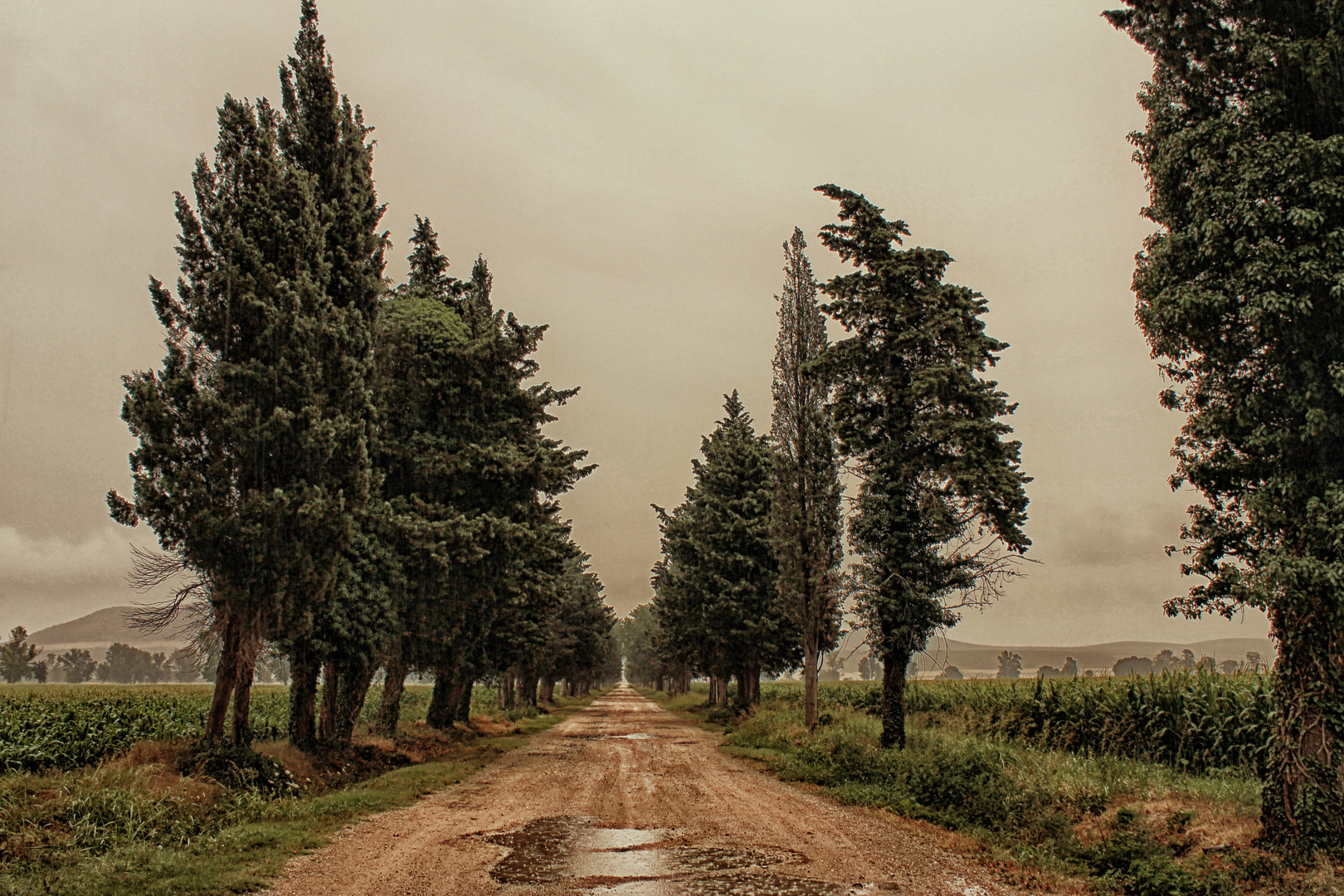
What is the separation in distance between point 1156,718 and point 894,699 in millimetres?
5133

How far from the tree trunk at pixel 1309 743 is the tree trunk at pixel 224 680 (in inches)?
614

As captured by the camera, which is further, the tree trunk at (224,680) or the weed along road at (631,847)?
the tree trunk at (224,680)

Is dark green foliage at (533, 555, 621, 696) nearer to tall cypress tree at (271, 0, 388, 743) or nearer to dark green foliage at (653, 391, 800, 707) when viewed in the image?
dark green foliage at (653, 391, 800, 707)

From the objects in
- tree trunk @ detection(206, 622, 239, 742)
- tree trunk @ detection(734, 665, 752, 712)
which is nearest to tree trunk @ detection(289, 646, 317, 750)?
tree trunk @ detection(206, 622, 239, 742)

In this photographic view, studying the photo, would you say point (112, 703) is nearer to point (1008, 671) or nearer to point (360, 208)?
point (360, 208)

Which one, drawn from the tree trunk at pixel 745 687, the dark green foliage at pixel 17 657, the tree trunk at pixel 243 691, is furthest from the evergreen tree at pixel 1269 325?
the dark green foliage at pixel 17 657

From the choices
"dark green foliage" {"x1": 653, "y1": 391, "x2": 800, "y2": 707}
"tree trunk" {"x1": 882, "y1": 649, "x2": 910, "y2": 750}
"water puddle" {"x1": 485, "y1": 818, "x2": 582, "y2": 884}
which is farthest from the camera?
"dark green foliage" {"x1": 653, "y1": 391, "x2": 800, "y2": 707}

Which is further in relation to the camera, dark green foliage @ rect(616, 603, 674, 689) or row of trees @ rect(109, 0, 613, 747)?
dark green foliage @ rect(616, 603, 674, 689)

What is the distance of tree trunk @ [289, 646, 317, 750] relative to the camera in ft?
54.3

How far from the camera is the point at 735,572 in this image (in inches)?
1282

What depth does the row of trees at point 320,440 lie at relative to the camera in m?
13.5

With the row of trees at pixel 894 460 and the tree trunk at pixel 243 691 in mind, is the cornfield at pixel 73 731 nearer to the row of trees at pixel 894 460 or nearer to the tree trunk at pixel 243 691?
the tree trunk at pixel 243 691

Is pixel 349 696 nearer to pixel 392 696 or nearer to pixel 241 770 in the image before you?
pixel 392 696

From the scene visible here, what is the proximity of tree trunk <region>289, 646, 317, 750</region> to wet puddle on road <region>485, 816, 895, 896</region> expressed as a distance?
829 centimetres
